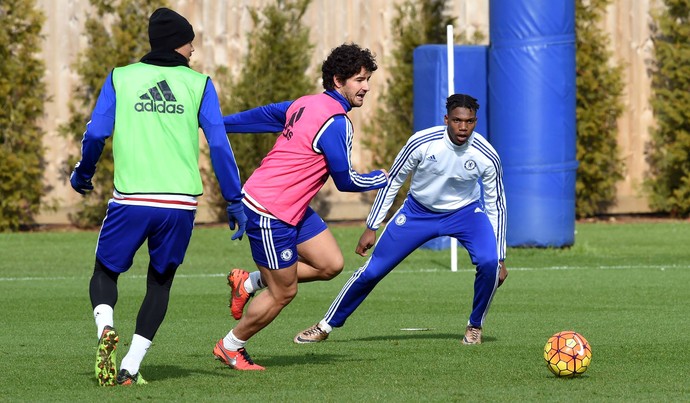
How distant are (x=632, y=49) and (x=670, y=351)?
40.6 feet

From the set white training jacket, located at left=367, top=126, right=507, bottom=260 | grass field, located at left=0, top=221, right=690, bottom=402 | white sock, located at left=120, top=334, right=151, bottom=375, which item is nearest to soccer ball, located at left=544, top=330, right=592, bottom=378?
grass field, located at left=0, top=221, right=690, bottom=402

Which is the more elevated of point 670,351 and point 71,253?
point 670,351

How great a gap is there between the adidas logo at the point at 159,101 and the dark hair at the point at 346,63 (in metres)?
1.14

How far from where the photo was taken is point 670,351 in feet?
27.4

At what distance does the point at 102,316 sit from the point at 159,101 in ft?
3.75

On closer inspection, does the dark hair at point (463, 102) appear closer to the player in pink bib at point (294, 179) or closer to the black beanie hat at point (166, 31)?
the player in pink bib at point (294, 179)

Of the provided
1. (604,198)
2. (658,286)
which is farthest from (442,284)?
(604,198)

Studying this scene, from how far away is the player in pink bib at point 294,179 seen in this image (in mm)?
7445

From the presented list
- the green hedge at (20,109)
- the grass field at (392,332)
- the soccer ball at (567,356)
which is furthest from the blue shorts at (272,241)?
the green hedge at (20,109)

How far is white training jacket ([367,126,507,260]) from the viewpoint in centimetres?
912

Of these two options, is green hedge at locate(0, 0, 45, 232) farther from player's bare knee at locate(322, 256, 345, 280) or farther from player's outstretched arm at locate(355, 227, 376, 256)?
player's bare knee at locate(322, 256, 345, 280)

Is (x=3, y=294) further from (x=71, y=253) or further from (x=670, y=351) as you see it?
(x=670, y=351)

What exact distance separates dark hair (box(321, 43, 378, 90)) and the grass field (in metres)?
1.71

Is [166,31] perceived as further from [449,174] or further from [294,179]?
[449,174]
